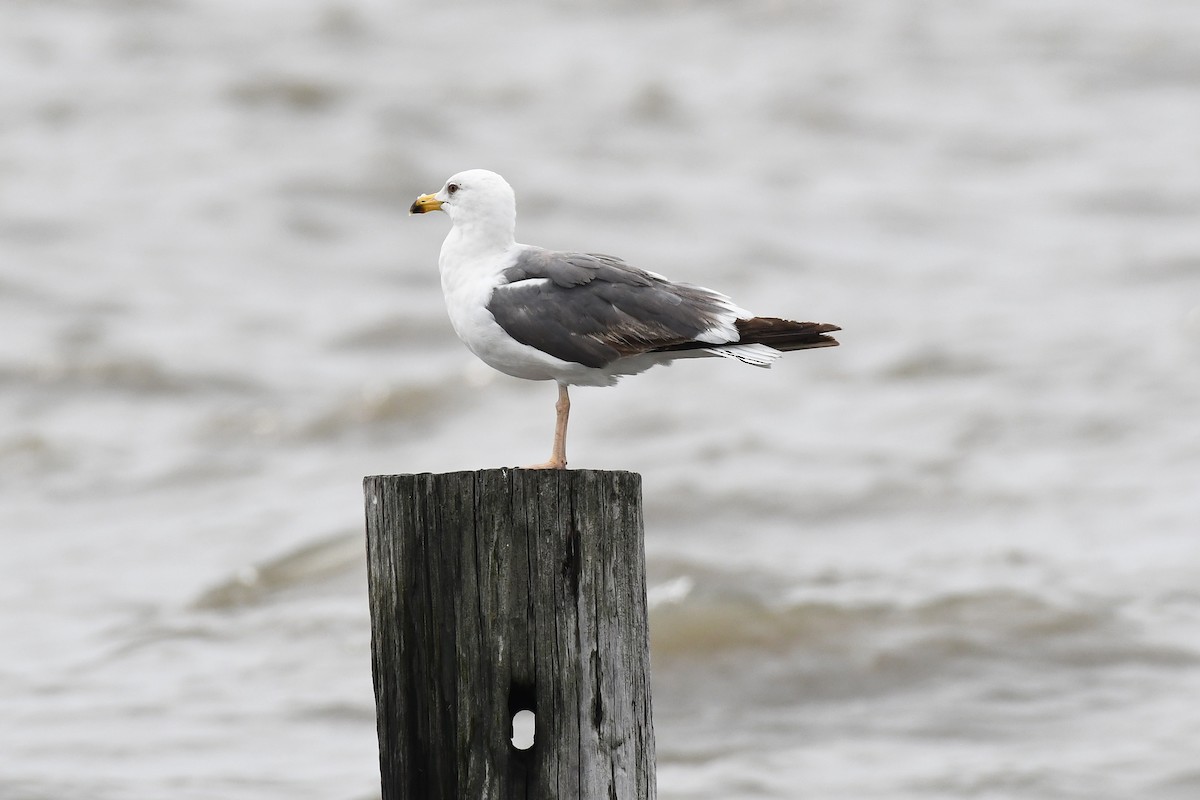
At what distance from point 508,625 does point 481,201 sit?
144 cm

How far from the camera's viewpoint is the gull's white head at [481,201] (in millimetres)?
4801

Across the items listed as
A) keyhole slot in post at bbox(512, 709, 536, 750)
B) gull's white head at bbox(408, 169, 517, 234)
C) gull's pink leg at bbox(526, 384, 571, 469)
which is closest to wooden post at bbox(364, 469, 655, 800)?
keyhole slot in post at bbox(512, 709, 536, 750)

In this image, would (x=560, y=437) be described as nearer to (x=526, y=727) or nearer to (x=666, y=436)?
(x=526, y=727)

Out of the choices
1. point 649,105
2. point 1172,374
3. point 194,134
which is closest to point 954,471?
point 1172,374

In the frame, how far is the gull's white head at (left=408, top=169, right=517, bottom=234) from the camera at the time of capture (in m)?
4.80

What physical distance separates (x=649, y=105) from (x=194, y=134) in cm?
718

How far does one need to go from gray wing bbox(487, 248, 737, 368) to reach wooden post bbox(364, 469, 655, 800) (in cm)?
62

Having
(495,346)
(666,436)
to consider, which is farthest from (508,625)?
(666,436)

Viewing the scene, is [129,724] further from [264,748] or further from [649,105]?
[649,105]

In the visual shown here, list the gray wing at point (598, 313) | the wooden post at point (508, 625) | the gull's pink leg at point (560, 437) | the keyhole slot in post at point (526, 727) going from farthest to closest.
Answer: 1. the gray wing at point (598, 313)
2. the gull's pink leg at point (560, 437)
3. the keyhole slot in post at point (526, 727)
4. the wooden post at point (508, 625)

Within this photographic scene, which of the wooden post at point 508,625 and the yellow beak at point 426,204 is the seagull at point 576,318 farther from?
the wooden post at point 508,625

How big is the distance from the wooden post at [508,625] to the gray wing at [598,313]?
62 cm

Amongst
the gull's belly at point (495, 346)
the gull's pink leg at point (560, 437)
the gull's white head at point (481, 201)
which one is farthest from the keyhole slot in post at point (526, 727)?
the gull's white head at point (481, 201)

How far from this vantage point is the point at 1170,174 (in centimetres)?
2377
